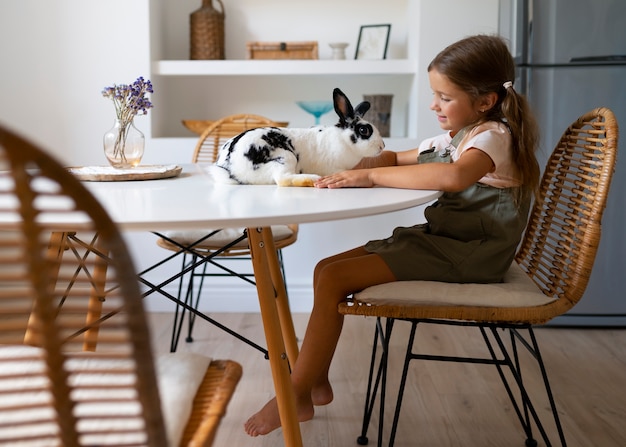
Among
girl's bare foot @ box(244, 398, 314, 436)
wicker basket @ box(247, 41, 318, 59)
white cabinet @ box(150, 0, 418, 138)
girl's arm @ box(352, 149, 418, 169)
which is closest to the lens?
girl's bare foot @ box(244, 398, 314, 436)

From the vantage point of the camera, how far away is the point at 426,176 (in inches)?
63.9

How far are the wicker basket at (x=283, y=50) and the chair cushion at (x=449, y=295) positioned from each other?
74.6 inches

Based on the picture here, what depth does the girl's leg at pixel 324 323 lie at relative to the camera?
1.68m

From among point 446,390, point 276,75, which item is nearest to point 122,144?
point 446,390

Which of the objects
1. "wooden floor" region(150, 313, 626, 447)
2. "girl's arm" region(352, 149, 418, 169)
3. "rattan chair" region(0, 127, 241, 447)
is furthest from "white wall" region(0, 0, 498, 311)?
"rattan chair" region(0, 127, 241, 447)

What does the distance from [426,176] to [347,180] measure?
0.57 ft

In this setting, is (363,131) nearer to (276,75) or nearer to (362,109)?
(362,109)

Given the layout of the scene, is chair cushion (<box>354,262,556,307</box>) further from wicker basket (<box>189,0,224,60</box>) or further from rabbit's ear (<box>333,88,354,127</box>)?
wicker basket (<box>189,0,224,60</box>)

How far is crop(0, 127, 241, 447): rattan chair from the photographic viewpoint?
55 centimetres

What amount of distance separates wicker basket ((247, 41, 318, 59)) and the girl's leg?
1.80 meters

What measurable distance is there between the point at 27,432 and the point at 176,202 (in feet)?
2.46

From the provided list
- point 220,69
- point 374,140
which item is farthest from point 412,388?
point 220,69

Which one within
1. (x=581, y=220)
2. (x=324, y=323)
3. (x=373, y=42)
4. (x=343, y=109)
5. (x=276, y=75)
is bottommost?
(x=324, y=323)

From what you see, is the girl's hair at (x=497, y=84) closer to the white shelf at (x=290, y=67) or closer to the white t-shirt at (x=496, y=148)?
the white t-shirt at (x=496, y=148)
